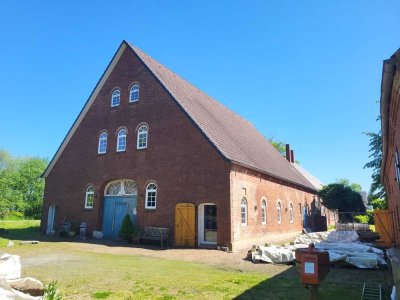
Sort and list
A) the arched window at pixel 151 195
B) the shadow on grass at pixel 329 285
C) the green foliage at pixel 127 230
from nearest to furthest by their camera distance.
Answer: the shadow on grass at pixel 329 285
the green foliage at pixel 127 230
the arched window at pixel 151 195

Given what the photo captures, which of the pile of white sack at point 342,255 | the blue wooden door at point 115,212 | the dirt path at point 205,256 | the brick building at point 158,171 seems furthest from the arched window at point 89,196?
the pile of white sack at point 342,255

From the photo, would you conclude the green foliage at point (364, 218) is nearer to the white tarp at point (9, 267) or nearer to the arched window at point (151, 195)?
the arched window at point (151, 195)

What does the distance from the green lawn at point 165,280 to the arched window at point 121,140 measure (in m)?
9.66

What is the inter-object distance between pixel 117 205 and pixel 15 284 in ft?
47.3

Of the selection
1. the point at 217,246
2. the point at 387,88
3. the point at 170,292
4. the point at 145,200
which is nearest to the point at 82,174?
the point at 145,200

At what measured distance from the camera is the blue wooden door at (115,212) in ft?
64.4

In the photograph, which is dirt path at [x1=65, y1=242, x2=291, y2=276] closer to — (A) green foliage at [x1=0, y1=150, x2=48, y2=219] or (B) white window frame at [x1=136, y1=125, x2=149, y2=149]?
(B) white window frame at [x1=136, y1=125, x2=149, y2=149]

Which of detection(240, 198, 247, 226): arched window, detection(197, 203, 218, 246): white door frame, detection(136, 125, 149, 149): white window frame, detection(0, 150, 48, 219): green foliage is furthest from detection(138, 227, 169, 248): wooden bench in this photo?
detection(0, 150, 48, 219): green foliage

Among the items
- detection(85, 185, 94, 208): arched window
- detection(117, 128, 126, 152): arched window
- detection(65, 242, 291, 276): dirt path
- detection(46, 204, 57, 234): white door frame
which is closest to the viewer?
detection(65, 242, 291, 276): dirt path

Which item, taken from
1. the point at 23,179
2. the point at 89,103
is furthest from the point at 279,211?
the point at 23,179

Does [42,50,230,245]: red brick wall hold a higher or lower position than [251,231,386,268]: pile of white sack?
higher

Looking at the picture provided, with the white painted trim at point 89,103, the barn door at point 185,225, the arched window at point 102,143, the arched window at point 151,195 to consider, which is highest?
the white painted trim at point 89,103

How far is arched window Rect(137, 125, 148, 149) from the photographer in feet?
65.2

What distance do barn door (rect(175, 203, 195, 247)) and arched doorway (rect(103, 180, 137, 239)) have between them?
140 inches
